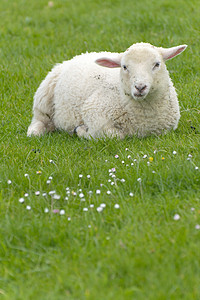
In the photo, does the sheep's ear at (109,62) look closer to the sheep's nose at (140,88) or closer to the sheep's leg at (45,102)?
the sheep's nose at (140,88)

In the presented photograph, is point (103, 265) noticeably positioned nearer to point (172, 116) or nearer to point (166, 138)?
point (166, 138)

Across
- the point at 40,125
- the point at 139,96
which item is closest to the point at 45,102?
the point at 40,125

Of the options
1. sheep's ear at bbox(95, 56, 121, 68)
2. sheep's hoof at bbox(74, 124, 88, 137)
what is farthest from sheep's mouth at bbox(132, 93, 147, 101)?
sheep's hoof at bbox(74, 124, 88, 137)

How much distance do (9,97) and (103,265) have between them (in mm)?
4003

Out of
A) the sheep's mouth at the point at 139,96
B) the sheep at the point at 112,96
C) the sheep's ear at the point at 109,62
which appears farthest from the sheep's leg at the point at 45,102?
the sheep's mouth at the point at 139,96

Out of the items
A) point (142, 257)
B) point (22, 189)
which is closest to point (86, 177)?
point (22, 189)

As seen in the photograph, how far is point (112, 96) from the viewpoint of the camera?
5242 mm

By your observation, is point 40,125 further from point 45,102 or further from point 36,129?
point 45,102

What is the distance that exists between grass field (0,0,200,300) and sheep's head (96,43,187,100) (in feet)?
1.66

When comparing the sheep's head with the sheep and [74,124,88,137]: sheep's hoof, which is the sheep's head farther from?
[74,124,88,137]: sheep's hoof

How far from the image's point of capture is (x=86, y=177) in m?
4.14

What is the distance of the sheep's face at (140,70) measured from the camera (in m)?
4.59

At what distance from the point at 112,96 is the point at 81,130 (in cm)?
51

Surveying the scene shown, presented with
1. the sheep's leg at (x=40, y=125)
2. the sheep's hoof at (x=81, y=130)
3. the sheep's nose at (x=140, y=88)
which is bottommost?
the sheep's leg at (x=40, y=125)
